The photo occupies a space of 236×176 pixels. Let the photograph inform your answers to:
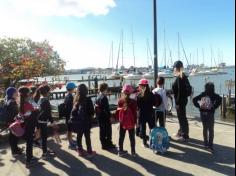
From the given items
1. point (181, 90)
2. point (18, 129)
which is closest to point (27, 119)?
point (18, 129)

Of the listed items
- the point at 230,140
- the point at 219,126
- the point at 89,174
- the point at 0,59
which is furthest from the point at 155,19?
the point at 0,59

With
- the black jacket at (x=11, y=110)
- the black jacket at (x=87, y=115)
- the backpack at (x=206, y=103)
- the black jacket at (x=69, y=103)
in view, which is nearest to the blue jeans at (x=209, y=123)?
the backpack at (x=206, y=103)

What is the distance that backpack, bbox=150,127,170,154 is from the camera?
7582mm

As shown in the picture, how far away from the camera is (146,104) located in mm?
8062

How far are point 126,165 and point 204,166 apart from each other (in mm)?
1515

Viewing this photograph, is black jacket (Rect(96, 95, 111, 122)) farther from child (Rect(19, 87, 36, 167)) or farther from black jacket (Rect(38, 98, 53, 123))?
child (Rect(19, 87, 36, 167))

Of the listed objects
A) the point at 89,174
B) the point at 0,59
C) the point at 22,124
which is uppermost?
the point at 0,59

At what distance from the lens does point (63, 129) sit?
10.6 m

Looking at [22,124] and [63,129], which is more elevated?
[22,124]

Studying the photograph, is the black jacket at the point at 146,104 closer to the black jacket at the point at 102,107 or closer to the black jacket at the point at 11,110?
the black jacket at the point at 102,107

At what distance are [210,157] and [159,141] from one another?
3.70 feet

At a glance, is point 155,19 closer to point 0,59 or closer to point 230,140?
point 230,140

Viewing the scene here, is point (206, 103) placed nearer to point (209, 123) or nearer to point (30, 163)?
point (209, 123)

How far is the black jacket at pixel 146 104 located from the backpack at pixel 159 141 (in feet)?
1.93
